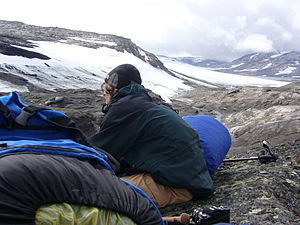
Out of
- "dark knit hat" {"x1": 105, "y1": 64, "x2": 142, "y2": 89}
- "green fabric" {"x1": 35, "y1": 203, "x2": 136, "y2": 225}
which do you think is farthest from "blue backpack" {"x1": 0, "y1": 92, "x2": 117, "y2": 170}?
"dark knit hat" {"x1": 105, "y1": 64, "x2": 142, "y2": 89}

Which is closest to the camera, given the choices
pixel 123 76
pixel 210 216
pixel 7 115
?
pixel 7 115

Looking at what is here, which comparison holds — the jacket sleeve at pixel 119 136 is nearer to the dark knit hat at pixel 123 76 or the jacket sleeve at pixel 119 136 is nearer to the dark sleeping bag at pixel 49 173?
the dark knit hat at pixel 123 76

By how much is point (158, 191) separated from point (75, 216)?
1.60m

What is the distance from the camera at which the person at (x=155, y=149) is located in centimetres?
302

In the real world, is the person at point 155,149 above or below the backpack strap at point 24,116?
below

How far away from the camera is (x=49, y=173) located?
1.57m

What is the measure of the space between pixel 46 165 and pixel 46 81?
96.7 feet

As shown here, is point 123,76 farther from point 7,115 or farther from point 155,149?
point 7,115

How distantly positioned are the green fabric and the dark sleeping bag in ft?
0.08

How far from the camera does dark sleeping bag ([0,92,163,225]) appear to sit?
4.79 feet

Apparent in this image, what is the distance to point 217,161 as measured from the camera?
3.67m

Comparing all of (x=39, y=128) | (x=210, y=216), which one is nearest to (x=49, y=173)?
(x=39, y=128)

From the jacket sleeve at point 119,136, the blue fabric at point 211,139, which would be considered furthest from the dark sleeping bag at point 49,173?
the blue fabric at point 211,139

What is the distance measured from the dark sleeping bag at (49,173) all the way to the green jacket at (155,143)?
0.91 meters
